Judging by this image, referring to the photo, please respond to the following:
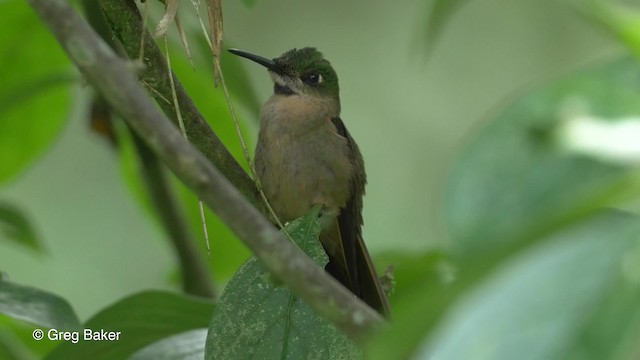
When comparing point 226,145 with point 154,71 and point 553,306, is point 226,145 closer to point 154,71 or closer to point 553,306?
point 154,71

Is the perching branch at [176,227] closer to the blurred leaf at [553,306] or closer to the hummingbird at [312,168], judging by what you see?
the hummingbird at [312,168]

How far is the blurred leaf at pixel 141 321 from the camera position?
2014 mm

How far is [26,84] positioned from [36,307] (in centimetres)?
110

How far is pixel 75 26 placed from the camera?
108 centimetres

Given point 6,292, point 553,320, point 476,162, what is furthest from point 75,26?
point 6,292

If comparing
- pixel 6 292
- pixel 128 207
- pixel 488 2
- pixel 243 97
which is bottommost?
pixel 6 292

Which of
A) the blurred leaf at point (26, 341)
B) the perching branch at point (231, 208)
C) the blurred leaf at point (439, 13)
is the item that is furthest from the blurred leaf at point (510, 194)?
the blurred leaf at point (26, 341)

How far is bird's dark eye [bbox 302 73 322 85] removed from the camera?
4453 mm

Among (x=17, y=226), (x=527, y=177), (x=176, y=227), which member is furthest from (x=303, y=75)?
(x=527, y=177)

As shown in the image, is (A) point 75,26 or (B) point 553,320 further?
(A) point 75,26

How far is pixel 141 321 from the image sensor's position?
6.76ft

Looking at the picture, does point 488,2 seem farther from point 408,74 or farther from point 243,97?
point 243,97

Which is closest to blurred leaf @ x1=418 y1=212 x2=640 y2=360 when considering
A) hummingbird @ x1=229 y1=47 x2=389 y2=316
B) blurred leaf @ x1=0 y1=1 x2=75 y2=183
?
blurred leaf @ x1=0 y1=1 x2=75 y2=183

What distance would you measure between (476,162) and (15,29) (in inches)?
89.1
